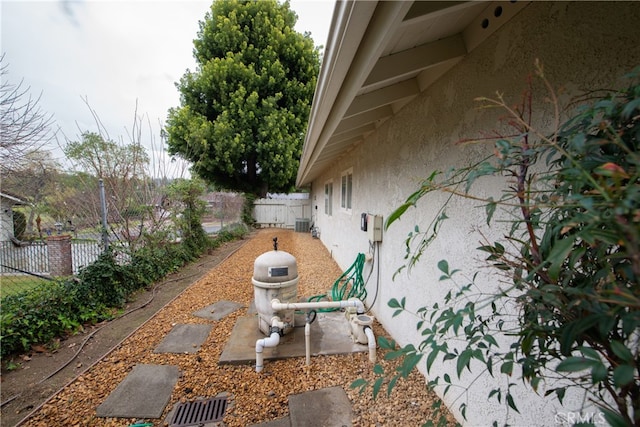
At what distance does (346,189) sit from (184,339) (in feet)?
15.2

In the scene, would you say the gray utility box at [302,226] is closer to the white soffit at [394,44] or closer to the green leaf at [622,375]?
the white soffit at [394,44]

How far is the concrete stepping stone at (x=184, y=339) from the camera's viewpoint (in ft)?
11.3

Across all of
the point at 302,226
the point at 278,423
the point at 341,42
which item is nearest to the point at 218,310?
the point at 278,423

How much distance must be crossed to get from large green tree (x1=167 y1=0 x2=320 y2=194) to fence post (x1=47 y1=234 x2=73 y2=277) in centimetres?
731

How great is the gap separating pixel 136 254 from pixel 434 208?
6.40 meters

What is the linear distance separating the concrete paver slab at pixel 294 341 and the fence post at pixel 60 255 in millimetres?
4375

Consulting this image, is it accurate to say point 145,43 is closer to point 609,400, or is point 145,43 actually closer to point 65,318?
point 65,318

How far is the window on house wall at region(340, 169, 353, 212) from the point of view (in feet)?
20.7

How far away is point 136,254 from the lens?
19.5ft

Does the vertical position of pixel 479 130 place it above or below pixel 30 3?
below

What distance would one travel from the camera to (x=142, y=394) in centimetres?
267

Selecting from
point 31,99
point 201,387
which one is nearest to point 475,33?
point 201,387

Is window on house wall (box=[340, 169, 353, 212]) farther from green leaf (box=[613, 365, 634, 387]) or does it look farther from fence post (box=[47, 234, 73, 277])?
fence post (box=[47, 234, 73, 277])

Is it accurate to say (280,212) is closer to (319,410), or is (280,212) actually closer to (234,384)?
(234,384)
